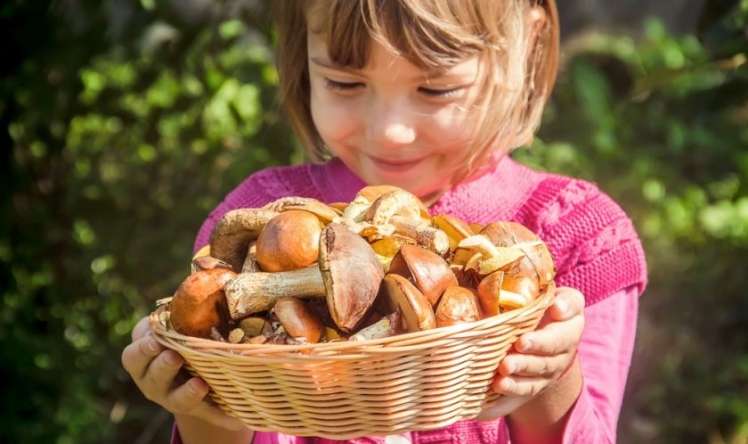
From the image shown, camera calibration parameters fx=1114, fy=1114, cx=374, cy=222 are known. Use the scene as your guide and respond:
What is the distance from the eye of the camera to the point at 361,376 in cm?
125

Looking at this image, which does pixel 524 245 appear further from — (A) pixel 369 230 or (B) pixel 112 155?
(B) pixel 112 155

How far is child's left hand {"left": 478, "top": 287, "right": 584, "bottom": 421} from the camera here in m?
1.38

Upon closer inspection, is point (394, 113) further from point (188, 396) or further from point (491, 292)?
point (188, 396)

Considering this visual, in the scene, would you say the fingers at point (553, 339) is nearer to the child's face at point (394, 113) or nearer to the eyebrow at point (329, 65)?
the child's face at point (394, 113)

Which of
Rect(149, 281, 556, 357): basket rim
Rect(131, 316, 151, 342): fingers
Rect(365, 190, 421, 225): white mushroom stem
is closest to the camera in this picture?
Rect(149, 281, 556, 357): basket rim

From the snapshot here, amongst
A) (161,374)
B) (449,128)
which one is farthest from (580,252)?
(161,374)

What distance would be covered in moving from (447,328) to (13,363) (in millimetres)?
1898

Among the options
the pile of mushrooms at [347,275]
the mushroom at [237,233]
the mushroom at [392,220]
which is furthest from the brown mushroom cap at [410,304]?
the mushroom at [237,233]

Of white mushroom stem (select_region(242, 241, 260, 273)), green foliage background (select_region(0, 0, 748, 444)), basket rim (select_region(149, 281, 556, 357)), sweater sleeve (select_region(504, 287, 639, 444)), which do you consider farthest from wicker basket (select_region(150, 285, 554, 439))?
green foliage background (select_region(0, 0, 748, 444))

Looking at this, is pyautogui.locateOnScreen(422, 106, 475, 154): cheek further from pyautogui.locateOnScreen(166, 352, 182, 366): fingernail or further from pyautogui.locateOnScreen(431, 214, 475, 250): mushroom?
pyautogui.locateOnScreen(166, 352, 182, 366): fingernail

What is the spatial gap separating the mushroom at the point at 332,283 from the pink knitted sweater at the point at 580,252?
0.52 m

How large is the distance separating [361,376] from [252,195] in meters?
0.83

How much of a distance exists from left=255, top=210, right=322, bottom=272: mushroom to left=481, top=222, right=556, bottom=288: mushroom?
24cm

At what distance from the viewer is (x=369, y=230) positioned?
138 cm
